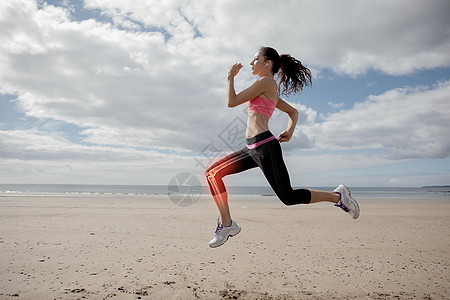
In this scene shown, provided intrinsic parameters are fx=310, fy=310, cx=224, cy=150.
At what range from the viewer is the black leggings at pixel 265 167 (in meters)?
2.83

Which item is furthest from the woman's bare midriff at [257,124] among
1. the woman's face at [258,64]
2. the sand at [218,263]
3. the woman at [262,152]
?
the sand at [218,263]

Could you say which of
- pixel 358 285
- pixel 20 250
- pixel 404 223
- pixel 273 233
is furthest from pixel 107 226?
pixel 404 223

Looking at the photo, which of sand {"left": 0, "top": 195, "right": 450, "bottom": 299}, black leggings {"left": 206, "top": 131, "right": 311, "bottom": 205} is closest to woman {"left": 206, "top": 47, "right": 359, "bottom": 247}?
black leggings {"left": 206, "top": 131, "right": 311, "bottom": 205}

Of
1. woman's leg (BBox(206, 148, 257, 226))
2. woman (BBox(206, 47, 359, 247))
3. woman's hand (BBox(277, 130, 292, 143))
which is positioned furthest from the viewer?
woman's hand (BBox(277, 130, 292, 143))

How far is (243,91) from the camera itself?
2.79 meters

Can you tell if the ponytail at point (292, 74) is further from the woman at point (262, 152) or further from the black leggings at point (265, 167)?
the black leggings at point (265, 167)

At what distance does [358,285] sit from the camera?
515 centimetres

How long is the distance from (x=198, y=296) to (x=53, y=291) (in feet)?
7.24

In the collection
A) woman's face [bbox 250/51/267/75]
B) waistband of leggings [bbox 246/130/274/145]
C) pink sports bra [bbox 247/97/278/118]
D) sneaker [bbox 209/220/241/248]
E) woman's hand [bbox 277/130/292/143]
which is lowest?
sneaker [bbox 209/220/241/248]

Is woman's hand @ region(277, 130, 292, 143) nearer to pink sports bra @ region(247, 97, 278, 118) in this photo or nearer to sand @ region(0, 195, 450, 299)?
pink sports bra @ region(247, 97, 278, 118)

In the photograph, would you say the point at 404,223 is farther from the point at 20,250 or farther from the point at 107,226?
the point at 20,250

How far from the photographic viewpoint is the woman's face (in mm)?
3006

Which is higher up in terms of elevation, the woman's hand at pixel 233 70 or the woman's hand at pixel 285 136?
the woman's hand at pixel 233 70

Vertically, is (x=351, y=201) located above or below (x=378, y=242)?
above
